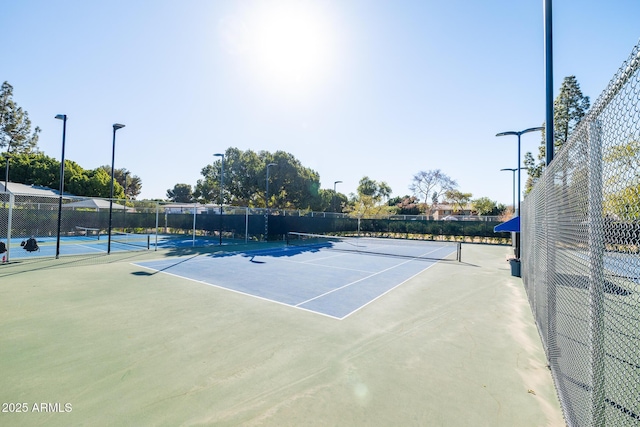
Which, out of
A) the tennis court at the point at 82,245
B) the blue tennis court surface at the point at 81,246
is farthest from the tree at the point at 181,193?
the blue tennis court surface at the point at 81,246

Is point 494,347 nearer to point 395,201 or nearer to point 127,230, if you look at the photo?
point 127,230

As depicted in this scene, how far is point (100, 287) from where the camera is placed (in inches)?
361

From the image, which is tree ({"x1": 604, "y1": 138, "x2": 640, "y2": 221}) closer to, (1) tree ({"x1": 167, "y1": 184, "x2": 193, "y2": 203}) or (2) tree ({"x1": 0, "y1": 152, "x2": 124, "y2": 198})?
(2) tree ({"x1": 0, "y1": 152, "x2": 124, "y2": 198})

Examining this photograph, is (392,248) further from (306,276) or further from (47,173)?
(47,173)

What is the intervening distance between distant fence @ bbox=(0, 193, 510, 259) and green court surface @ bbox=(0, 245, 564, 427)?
15.2 m

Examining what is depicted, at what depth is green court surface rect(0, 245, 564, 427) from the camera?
3543mm

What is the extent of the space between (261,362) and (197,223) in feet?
93.8

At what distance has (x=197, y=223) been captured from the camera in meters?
30.7

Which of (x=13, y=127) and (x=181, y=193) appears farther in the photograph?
(x=181, y=193)

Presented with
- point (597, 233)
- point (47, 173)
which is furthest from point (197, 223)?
point (597, 233)

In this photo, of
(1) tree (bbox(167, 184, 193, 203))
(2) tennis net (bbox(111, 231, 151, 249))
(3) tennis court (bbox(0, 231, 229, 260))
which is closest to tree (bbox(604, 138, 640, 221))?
(3) tennis court (bbox(0, 231, 229, 260))

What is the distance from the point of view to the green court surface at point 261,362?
3543 millimetres

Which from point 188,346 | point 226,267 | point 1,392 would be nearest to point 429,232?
point 226,267

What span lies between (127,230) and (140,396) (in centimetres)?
3332
